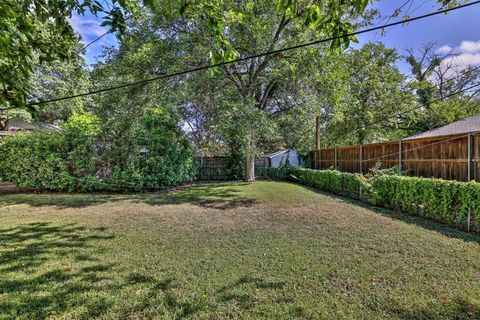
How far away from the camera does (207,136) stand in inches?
773

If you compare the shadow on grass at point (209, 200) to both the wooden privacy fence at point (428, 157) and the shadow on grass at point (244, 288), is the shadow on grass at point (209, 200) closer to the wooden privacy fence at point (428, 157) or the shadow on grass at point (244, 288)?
the shadow on grass at point (244, 288)

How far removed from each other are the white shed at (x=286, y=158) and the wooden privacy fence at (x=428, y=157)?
18.8 ft

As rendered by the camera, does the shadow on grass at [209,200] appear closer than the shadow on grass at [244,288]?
No

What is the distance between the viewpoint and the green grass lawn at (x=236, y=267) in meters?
2.56

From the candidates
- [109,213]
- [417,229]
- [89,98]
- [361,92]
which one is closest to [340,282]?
[417,229]

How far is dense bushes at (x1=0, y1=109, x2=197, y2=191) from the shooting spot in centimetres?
1028

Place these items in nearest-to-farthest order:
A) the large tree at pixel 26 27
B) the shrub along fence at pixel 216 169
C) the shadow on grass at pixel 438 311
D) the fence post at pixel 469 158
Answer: the shadow on grass at pixel 438 311
the large tree at pixel 26 27
the fence post at pixel 469 158
the shrub along fence at pixel 216 169

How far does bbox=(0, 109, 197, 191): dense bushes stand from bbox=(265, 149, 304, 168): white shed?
8.44 metres

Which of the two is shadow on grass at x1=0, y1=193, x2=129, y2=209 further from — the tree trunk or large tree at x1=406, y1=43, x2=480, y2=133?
large tree at x1=406, y1=43, x2=480, y2=133

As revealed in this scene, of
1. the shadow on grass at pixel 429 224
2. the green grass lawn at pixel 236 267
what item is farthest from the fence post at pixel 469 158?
the green grass lawn at pixel 236 267

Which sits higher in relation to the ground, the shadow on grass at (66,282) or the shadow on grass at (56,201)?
the shadow on grass at (56,201)

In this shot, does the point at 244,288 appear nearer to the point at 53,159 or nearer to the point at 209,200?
the point at 209,200

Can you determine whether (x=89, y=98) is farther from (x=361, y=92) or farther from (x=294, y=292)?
(x=294, y=292)

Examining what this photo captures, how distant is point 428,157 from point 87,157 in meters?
11.8
